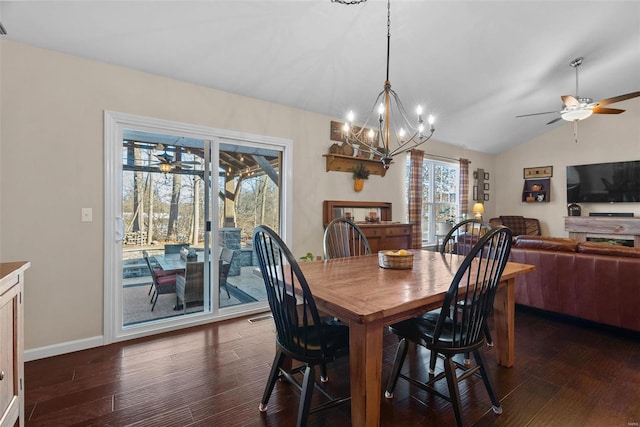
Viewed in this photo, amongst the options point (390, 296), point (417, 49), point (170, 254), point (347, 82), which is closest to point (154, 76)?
point (170, 254)

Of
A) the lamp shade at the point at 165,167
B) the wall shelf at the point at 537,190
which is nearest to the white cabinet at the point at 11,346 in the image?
Answer: the lamp shade at the point at 165,167

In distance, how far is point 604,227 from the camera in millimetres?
5484

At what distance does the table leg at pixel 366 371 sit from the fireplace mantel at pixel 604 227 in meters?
6.25

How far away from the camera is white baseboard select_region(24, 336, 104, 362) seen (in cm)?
239

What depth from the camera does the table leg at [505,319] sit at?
2.23 metres

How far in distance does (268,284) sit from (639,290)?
3075 mm

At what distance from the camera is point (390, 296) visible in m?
1.51

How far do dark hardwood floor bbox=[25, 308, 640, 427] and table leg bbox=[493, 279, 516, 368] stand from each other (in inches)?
3.7

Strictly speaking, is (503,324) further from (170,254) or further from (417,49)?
(170,254)

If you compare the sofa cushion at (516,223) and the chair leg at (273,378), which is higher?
the sofa cushion at (516,223)

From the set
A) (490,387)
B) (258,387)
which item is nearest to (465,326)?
(490,387)

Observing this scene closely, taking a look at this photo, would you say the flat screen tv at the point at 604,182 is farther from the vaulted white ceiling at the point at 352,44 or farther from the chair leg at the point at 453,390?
the chair leg at the point at 453,390

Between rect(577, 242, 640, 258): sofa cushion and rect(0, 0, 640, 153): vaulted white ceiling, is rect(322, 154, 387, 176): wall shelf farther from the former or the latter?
rect(577, 242, 640, 258): sofa cushion

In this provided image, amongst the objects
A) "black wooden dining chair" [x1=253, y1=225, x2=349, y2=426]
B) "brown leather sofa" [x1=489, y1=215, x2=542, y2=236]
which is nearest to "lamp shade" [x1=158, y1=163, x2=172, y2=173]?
"black wooden dining chair" [x1=253, y1=225, x2=349, y2=426]
